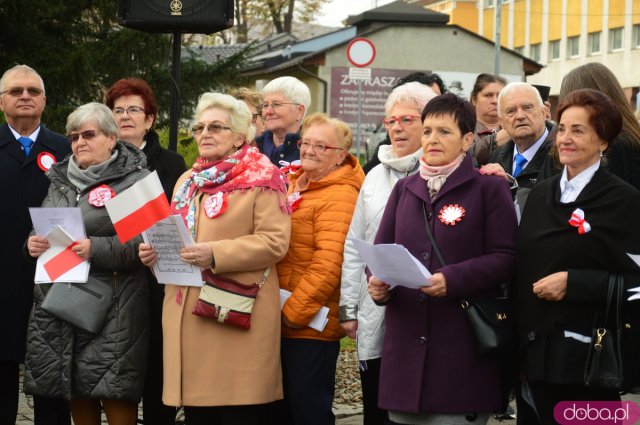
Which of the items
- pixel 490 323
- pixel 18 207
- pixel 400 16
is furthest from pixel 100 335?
pixel 400 16

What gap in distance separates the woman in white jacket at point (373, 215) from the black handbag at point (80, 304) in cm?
130

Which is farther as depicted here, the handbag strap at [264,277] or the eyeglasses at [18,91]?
the eyeglasses at [18,91]

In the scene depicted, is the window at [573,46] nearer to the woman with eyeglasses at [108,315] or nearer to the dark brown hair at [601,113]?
the woman with eyeglasses at [108,315]

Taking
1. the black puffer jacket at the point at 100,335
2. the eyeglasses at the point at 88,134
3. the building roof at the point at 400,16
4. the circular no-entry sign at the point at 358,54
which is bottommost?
the black puffer jacket at the point at 100,335

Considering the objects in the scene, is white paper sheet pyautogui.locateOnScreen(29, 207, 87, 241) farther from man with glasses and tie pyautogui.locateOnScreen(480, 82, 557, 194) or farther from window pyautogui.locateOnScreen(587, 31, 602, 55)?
window pyautogui.locateOnScreen(587, 31, 602, 55)

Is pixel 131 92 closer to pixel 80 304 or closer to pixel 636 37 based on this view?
pixel 80 304

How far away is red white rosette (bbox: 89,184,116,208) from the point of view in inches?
228

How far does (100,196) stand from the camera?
5805 mm

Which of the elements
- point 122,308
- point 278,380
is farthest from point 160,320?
point 278,380

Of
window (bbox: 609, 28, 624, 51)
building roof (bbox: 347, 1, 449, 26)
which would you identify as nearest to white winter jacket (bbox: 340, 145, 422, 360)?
building roof (bbox: 347, 1, 449, 26)

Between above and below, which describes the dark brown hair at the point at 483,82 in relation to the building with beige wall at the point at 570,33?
below

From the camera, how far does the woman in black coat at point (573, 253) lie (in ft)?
15.1

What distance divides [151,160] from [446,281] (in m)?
2.49

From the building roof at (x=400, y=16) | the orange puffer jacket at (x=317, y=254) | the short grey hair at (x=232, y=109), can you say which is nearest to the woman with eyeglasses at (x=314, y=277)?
the orange puffer jacket at (x=317, y=254)
